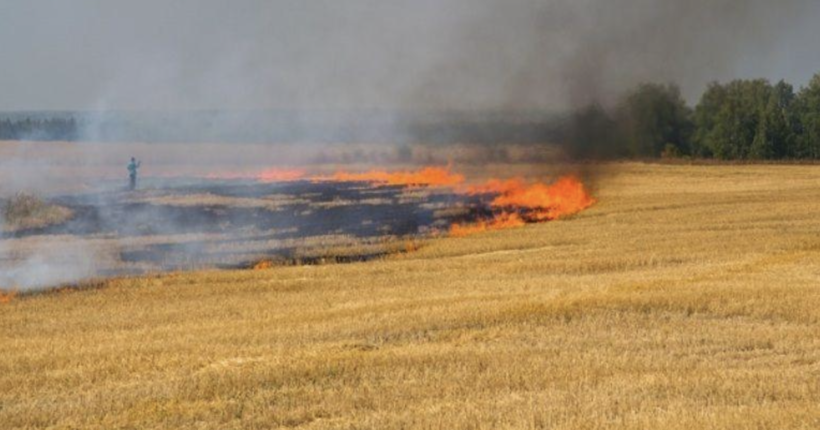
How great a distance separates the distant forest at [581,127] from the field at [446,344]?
17821mm

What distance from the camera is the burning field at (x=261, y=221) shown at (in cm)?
3033

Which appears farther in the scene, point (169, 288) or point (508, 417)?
point (169, 288)

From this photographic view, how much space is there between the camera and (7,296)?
23422 mm

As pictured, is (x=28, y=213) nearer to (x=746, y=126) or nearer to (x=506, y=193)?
(x=506, y=193)

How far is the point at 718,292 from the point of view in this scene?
757 inches

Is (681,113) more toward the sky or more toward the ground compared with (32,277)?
more toward the sky

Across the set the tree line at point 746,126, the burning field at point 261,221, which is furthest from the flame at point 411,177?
the tree line at point 746,126

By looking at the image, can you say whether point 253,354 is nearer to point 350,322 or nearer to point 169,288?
point 350,322

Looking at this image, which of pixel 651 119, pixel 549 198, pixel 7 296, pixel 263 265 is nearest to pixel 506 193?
pixel 549 198

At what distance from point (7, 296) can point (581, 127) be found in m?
28.1

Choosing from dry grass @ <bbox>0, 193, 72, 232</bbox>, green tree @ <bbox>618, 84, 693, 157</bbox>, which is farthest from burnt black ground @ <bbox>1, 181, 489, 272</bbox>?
green tree @ <bbox>618, 84, 693, 157</bbox>

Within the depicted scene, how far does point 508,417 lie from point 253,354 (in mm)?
5302

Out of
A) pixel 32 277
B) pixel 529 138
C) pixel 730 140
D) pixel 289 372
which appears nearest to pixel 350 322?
pixel 289 372

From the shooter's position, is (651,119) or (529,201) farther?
(651,119)
